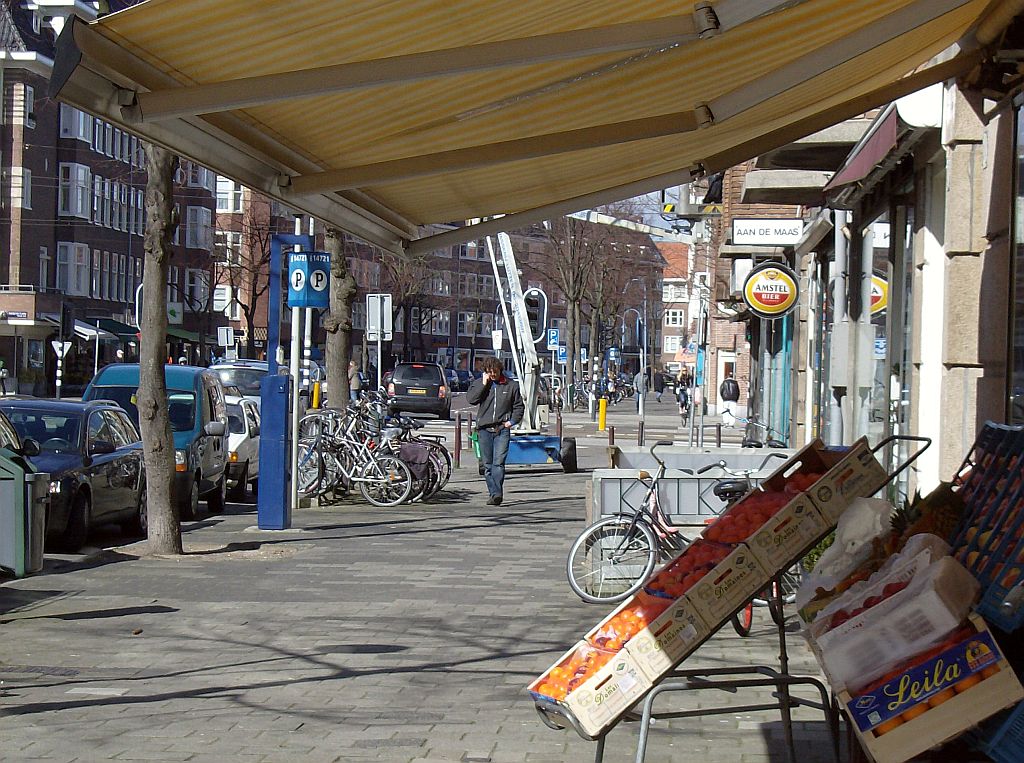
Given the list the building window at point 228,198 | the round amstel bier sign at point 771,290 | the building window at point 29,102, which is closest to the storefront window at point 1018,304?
the round amstel bier sign at point 771,290

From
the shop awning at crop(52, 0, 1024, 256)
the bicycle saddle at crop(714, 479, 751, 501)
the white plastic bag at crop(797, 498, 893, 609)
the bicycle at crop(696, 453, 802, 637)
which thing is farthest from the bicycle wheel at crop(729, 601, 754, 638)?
the white plastic bag at crop(797, 498, 893, 609)

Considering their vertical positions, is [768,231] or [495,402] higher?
[768,231]

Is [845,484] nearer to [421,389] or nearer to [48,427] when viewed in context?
[48,427]

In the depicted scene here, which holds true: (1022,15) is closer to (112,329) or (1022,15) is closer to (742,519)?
(742,519)

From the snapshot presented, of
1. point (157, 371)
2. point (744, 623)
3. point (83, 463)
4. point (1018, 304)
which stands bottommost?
point (744, 623)

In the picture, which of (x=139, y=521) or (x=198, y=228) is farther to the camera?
(x=198, y=228)

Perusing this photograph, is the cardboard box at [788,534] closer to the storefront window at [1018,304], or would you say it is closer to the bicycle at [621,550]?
the storefront window at [1018,304]

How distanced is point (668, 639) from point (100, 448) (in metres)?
10.2

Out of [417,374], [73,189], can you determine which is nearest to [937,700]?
[417,374]

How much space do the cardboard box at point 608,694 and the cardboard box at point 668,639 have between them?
0.12ft

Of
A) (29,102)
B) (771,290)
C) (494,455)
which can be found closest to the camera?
(494,455)

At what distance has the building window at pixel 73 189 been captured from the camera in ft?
216

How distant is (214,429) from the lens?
17.4 meters

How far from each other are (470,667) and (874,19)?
4404 millimetres
